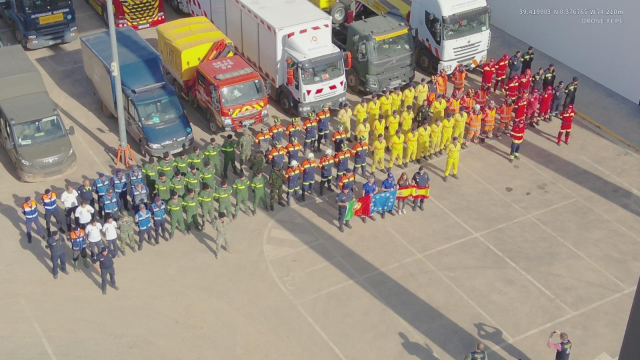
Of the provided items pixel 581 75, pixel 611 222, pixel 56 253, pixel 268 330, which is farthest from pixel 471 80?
pixel 56 253

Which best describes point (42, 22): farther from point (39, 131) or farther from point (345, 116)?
point (345, 116)

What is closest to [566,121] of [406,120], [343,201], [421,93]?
[421,93]

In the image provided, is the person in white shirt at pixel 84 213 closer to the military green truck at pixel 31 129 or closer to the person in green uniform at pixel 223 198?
the military green truck at pixel 31 129

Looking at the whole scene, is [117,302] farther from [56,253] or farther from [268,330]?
[268,330]

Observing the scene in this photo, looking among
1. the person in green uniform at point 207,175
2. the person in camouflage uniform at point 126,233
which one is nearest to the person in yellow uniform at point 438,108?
the person in green uniform at point 207,175

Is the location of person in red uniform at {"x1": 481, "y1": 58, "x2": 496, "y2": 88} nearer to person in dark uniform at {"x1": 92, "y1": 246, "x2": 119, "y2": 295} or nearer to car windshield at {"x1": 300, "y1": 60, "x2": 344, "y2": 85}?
car windshield at {"x1": 300, "y1": 60, "x2": 344, "y2": 85}

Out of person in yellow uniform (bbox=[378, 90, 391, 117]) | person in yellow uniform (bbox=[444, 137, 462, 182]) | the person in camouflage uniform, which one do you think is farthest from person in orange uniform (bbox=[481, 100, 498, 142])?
the person in camouflage uniform
